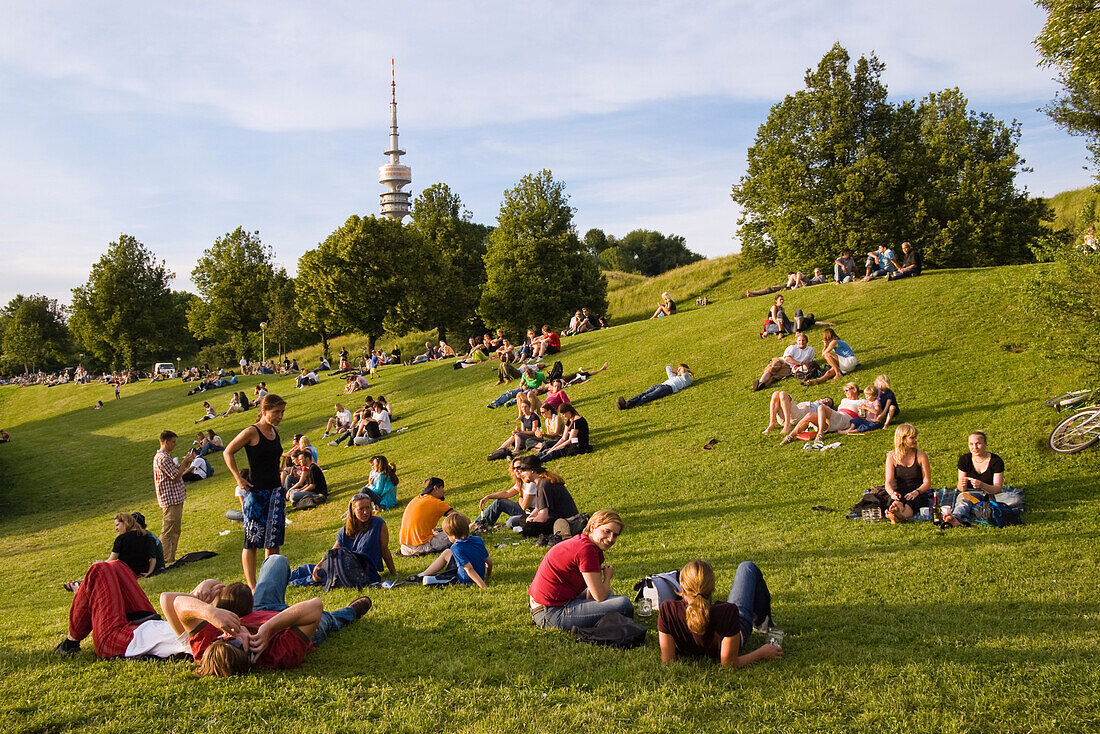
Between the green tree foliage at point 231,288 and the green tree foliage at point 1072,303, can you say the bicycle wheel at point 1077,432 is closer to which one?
the green tree foliage at point 1072,303

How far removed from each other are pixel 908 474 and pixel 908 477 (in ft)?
Result: 0.14

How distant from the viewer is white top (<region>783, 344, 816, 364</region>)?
17.9 m

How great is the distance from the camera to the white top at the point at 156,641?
20.6 ft

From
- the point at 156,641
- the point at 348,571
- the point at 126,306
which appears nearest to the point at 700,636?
the point at 156,641

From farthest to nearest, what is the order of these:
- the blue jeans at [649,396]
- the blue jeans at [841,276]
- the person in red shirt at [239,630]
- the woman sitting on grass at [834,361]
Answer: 1. the blue jeans at [841,276]
2. the blue jeans at [649,396]
3. the woman sitting on grass at [834,361]
4. the person in red shirt at [239,630]

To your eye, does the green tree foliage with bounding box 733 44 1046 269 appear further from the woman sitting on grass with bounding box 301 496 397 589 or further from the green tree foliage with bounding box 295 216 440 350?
the woman sitting on grass with bounding box 301 496 397 589

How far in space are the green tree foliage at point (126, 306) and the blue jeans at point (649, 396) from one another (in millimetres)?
62953

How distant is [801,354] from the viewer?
1814cm

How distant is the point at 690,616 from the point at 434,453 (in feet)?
48.9

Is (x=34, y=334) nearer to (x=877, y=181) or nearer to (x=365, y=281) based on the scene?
(x=365, y=281)

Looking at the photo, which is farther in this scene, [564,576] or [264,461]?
[264,461]

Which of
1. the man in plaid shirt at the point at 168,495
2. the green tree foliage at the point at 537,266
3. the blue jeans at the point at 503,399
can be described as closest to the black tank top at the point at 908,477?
the man in plaid shirt at the point at 168,495

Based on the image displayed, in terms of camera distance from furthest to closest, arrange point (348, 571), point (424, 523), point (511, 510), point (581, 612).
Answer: point (511, 510)
point (424, 523)
point (348, 571)
point (581, 612)

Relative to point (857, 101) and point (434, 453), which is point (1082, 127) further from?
point (434, 453)
